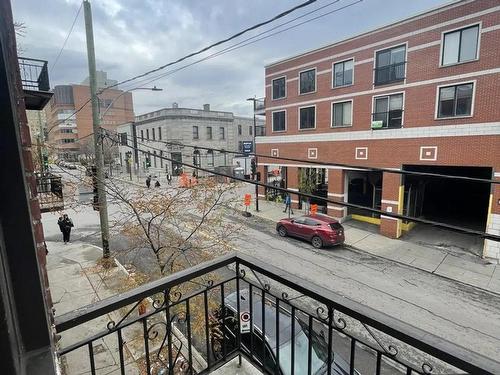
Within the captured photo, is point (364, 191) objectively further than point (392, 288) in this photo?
Yes

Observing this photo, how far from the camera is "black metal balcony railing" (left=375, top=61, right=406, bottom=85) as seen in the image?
14.8m

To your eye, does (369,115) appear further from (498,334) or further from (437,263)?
(498,334)

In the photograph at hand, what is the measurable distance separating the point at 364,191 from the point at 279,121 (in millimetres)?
7797

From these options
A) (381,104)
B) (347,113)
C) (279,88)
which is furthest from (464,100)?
(279,88)

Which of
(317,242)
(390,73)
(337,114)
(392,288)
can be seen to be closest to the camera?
(392,288)

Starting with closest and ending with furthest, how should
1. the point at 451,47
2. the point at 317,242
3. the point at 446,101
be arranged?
the point at 451,47
the point at 317,242
the point at 446,101

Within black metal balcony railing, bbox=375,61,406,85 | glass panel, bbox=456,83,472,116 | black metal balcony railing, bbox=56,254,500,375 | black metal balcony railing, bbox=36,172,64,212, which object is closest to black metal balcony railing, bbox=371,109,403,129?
black metal balcony railing, bbox=375,61,406,85

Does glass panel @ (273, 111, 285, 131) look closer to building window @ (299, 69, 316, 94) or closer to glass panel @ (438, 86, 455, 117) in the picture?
building window @ (299, 69, 316, 94)

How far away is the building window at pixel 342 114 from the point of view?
56.1ft

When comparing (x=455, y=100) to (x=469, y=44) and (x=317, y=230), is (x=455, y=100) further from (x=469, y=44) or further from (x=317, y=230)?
(x=317, y=230)

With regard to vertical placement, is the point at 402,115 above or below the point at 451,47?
below

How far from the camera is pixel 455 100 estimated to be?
13.2 metres

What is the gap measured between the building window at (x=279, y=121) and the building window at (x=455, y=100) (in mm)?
9790

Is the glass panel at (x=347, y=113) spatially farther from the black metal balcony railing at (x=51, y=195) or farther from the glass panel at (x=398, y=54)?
the black metal balcony railing at (x=51, y=195)
